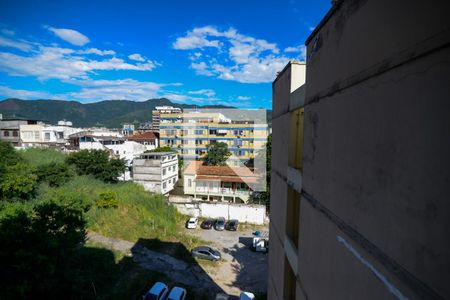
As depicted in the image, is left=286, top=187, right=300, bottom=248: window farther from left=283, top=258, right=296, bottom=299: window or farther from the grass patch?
the grass patch

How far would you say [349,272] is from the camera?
2.01 m

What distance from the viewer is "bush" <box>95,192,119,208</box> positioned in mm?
16172

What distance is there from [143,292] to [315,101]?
444 inches

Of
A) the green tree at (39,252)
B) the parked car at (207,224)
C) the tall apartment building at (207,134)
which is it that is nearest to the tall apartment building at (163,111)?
the tall apartment building at (207,134)

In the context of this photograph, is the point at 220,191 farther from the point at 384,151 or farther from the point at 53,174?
the point at 384,151

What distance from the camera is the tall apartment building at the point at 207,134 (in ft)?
114

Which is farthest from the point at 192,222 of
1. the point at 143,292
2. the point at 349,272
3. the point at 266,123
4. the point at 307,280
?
the point at 266,123

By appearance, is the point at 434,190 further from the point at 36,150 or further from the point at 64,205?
the point at 36,150

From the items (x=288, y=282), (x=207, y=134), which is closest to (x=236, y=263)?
(x=288, y=282)

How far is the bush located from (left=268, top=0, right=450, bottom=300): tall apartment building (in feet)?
53.2

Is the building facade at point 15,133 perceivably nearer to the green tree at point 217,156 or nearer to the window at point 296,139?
the green tree at point 217,156

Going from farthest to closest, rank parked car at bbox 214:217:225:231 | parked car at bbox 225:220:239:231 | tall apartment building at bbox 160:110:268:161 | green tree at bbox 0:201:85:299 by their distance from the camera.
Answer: tall apartment building at bbox 160:110:268:161, parked car at bbox 225:220:239:231, parked car at bbox 214:217:225:231, green tree at bbox 0:201:85:299

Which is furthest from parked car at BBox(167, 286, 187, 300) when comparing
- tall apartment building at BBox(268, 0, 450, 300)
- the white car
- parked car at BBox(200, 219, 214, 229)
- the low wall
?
the low wall

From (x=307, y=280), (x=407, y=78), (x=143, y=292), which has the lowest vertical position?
(x=143, y=292)
